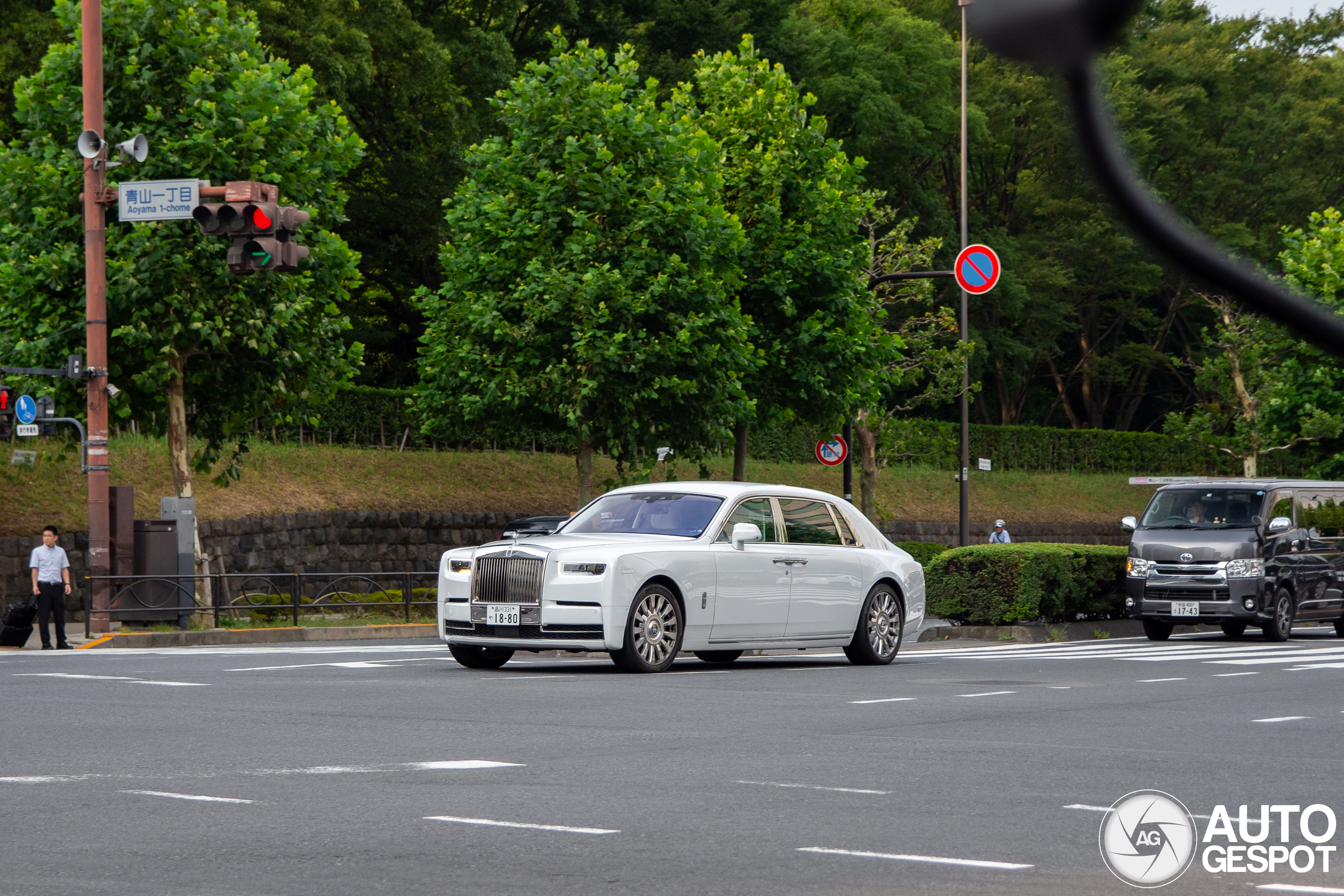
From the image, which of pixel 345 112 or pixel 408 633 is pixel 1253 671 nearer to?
pixel 408 633

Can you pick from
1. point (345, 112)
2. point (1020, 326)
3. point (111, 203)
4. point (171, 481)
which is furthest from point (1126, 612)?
point (1020, 326)

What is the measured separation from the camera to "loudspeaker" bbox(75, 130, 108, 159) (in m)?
22.4

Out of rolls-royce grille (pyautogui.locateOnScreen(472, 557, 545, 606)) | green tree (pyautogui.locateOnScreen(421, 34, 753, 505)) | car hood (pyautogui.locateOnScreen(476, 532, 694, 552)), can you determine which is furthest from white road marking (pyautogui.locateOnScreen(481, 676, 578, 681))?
green tree (pyautogui.locateOnScreen(421, 34, 753, 505))

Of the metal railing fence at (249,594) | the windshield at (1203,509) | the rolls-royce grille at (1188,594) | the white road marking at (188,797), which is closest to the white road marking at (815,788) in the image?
the white road marking at (188,797)

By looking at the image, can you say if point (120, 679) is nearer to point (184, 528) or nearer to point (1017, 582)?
point (184, 528)

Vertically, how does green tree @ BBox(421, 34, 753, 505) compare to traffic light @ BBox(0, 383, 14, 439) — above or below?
above

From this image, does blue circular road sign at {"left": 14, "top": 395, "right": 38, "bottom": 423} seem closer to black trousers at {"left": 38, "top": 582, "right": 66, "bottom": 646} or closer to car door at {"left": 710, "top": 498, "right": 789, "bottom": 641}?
black trousers at {"left": 38, "top": 582, "right": 66, "bottom": 646}

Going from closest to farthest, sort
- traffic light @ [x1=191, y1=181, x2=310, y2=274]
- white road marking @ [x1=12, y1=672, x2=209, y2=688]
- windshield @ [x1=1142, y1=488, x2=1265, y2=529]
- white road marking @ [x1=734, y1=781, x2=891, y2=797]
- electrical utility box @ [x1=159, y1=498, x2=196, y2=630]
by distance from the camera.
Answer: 1. white road marking @ [x1=734, y1=781, x2=891, y2=797]
2. white road marking @ [x1=12, y1=672, x2=209, y2=688]
3. traffic light @ [x1=191, y1=181, x2=310, y2=274]
4. windshield @ [x1=1142, y1=488, x2=1265, y2=529]
5. electrical utility box @ [x1=159, y1=498, x2=196, y2=630]

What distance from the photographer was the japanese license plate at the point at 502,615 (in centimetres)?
1448

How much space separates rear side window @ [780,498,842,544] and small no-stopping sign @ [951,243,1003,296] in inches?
791

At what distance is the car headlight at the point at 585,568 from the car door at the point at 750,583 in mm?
1404

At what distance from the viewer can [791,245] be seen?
1323 inches
